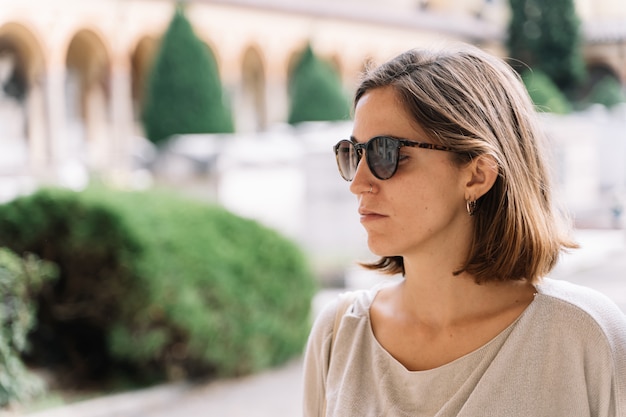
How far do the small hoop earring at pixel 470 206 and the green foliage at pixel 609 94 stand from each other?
16.5 meters

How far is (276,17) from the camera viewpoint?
22.6 metres

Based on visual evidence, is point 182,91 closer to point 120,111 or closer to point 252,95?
point 120,111

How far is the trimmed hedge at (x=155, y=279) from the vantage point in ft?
13.5

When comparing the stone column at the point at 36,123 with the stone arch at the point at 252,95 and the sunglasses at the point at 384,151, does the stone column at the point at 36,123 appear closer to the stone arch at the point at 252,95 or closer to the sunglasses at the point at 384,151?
the stone arch at the point at 252,95

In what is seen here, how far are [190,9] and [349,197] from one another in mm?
13189

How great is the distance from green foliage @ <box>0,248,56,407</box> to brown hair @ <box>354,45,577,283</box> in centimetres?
286

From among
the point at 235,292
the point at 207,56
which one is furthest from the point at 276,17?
the point at 235,292

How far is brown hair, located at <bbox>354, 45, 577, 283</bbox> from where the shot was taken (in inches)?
50.1

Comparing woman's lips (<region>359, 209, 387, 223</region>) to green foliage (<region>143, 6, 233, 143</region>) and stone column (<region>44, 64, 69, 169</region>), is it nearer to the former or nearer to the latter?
green foliage (<region>143, 6, 233, 143</region>)

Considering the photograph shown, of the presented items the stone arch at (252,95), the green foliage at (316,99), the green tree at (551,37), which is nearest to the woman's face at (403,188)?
the green foliage at (316,99)

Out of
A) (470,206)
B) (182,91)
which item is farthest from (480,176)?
(182,91)

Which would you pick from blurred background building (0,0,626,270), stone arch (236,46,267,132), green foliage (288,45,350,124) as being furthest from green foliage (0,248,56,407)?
stone arch (236,46,267,132)

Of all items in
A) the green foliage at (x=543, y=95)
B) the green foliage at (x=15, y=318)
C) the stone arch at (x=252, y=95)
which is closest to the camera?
the green foliage at (x=15, y=318)

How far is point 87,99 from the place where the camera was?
67.8ft
